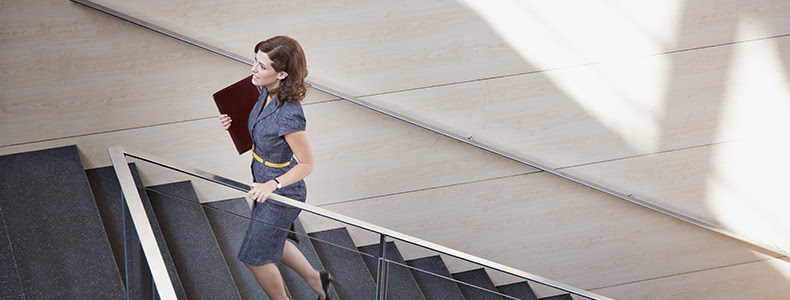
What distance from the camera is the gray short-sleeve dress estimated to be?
252 centimetres

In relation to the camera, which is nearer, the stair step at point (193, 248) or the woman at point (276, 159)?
the stair step at point (193, 248)

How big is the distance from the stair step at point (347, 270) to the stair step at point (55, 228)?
96cm

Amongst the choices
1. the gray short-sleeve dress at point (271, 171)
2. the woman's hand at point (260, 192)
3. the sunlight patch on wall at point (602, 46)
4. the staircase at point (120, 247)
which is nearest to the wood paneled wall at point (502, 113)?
the sunlight patch on wall at point (602, 46)

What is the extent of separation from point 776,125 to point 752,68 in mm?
472

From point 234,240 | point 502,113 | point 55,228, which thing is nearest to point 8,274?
point 55,228

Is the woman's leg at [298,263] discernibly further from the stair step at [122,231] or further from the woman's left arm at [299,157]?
the stair step at [122,231]

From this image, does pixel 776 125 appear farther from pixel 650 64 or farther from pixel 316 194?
pixel 316 194

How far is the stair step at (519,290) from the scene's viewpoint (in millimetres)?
5109

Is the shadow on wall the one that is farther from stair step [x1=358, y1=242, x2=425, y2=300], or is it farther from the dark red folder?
stair step [x1=358, y1=242, x2=425, y2=300]

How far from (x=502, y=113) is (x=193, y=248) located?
249 centimetres

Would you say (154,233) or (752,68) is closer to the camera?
(154,233)

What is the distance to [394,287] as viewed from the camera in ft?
9.36

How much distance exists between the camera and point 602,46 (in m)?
4.43

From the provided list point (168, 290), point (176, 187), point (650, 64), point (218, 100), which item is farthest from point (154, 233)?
point (650, 64)
